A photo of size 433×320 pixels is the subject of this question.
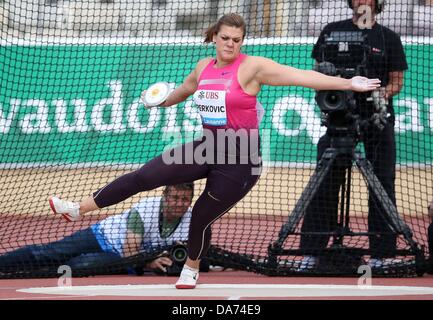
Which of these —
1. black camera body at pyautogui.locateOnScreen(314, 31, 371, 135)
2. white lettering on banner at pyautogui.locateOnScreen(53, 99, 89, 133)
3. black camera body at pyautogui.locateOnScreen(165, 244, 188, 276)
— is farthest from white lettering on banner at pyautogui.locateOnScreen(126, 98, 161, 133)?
black camera body at pyautogui.locateOnScreen(314, 31, 371, 135)

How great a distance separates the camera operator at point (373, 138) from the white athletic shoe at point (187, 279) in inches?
50.0

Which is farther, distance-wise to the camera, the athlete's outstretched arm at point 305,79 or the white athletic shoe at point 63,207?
the white athletic shoe at point 63,207

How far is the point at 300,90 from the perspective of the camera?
1073 centimetres

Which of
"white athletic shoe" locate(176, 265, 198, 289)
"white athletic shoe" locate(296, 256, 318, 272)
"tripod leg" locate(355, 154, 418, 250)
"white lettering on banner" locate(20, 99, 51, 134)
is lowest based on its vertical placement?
"white athletic shoe" locate(296, 256, 318, 272)

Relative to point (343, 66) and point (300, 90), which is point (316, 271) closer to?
point (343, 66)

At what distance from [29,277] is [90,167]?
9.02ft

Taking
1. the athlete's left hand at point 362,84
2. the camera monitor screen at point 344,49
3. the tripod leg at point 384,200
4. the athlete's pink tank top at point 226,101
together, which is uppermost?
the camera monitor screen at point 344,49

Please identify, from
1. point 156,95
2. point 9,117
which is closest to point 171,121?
point 9,117

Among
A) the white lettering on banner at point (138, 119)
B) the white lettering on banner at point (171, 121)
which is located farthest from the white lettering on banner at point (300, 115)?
the white lettering on banner at point (138, 119)

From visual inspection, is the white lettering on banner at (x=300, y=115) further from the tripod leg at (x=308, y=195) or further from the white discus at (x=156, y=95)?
the white discus at (x=156, y=95)

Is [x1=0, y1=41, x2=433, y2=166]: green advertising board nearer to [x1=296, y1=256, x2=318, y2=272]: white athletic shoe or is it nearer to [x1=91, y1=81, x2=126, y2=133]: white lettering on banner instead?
[x1=91, y1=81, x2=126, y2=133]: white lettering on banner

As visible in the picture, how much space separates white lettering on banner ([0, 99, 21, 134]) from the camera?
1063cm

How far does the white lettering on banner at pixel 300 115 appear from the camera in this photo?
10711 mm

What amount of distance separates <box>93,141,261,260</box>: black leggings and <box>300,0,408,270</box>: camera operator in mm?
1437
